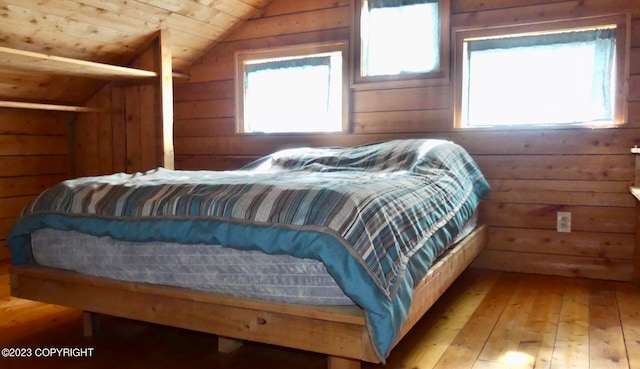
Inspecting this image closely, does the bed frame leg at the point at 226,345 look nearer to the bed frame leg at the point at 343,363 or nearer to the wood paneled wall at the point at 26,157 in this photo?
the bed frame leg at the point at 343,363

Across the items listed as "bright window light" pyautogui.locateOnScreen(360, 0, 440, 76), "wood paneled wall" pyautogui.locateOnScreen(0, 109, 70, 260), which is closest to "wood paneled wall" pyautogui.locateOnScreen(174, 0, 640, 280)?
"bright window light" pyautogui.locateOnScreen(360, 0, 440, 76)

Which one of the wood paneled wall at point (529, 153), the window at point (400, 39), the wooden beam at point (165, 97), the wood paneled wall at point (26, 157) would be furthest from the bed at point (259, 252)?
the wood paneled wall at point (26, 157)

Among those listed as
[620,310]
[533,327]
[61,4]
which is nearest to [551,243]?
[620,310]

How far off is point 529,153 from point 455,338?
1396 millimetres

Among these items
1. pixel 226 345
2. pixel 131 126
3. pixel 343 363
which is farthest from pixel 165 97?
pixel 343 363

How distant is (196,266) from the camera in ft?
5.33

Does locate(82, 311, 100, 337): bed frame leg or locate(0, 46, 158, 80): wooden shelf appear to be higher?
locate(0, 46, 158, 80): wooden shelf

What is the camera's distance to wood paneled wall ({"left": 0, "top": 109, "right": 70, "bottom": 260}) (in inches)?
139

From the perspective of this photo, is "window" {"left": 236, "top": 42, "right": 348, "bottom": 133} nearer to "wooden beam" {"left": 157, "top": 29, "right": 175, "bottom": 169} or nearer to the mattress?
"wooden beam" {"left": 157, "top": 29, "right": 175, "bottom": 169}

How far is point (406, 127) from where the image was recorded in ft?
10.8

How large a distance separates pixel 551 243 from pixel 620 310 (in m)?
0.67

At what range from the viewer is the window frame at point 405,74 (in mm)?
3125

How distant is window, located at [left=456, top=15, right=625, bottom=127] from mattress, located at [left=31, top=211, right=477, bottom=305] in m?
2.00

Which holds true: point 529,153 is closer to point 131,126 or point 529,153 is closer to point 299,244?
point 299,244
